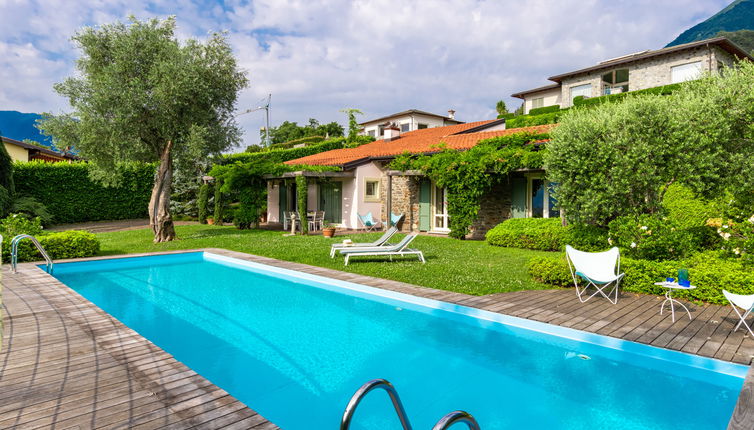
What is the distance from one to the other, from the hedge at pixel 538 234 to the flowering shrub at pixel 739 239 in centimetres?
267

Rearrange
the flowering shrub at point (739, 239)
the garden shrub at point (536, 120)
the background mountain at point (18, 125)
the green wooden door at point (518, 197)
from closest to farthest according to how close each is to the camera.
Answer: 1. the flowering shrub at point (739, 239)
2. the green wooden door at point (518, 197)
3. the garden shrub at point (536, 120)
4. the background mountain at point (18, 125)

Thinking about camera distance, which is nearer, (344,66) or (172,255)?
(172,255)

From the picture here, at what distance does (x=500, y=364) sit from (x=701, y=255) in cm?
537

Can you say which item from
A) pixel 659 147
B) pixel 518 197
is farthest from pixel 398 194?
pixel 659 147

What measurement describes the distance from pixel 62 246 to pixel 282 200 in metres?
12.1

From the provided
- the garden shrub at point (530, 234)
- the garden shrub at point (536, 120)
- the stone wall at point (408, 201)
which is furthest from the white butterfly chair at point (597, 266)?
the garden shrub at point (536, 120)

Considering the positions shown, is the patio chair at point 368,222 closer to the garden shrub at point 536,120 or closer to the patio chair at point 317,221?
the patio chair at point 317,221

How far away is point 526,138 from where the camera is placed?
1527 centimetres

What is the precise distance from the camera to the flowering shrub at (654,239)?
8281mm

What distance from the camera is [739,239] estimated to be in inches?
309

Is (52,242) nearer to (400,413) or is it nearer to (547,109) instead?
(400,413)

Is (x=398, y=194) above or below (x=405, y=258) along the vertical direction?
above

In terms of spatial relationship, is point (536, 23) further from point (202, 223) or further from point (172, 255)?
point (202, 223)

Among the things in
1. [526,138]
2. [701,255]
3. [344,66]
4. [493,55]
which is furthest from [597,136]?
[344,66]
